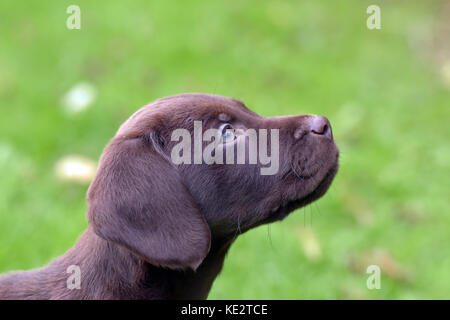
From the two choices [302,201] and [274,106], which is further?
[274,106]

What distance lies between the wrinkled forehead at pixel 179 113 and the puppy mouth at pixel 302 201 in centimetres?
44

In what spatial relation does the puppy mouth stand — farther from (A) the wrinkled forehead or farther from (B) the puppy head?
(A) the wrinkled forehead

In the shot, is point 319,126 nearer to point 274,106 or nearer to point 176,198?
point 176,198

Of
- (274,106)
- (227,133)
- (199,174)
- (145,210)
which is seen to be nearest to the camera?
(145,210)

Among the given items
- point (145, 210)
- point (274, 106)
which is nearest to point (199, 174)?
point (145, 210)

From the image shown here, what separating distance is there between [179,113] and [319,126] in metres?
0.65

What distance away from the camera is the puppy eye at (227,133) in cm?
292

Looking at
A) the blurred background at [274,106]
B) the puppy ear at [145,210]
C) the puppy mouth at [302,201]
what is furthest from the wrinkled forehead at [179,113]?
the blurred background at [274,106]

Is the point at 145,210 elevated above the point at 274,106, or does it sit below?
below

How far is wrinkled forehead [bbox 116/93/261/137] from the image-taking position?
2.88 meters

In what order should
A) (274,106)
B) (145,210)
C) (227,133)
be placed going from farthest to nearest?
(274,106), (227,133), (145,210)

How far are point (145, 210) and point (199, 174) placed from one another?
36 centimetres

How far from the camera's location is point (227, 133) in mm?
2941

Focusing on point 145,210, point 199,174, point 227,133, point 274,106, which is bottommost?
point 145,210
